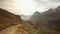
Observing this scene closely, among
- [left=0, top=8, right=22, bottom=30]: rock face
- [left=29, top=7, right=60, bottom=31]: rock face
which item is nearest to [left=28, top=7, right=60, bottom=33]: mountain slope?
[left=29, top=7, right=60, bottom=31]: rock face

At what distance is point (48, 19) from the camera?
209 inches

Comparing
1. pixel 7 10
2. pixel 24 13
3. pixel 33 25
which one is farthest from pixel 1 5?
pixel 33 25

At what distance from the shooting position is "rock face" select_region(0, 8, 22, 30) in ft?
16.3

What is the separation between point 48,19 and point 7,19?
135 cm

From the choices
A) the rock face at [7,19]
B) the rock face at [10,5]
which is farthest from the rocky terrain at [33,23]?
the rock face at [10,5]

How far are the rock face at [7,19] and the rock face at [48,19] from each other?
1.59ft

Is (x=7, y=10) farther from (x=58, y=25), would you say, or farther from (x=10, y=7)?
(x=58, y=25)

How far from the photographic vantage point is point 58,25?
209 inches

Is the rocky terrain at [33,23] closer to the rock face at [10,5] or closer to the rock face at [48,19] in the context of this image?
the rock face at [48,19]

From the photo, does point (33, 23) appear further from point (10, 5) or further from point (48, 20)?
point (10, 5)

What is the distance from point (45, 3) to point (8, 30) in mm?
1554

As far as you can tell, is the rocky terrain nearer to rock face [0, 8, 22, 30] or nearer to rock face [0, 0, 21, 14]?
rock face [0, 8, 22, 30]

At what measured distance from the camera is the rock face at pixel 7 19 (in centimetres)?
497

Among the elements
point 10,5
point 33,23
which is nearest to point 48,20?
point 33,23
